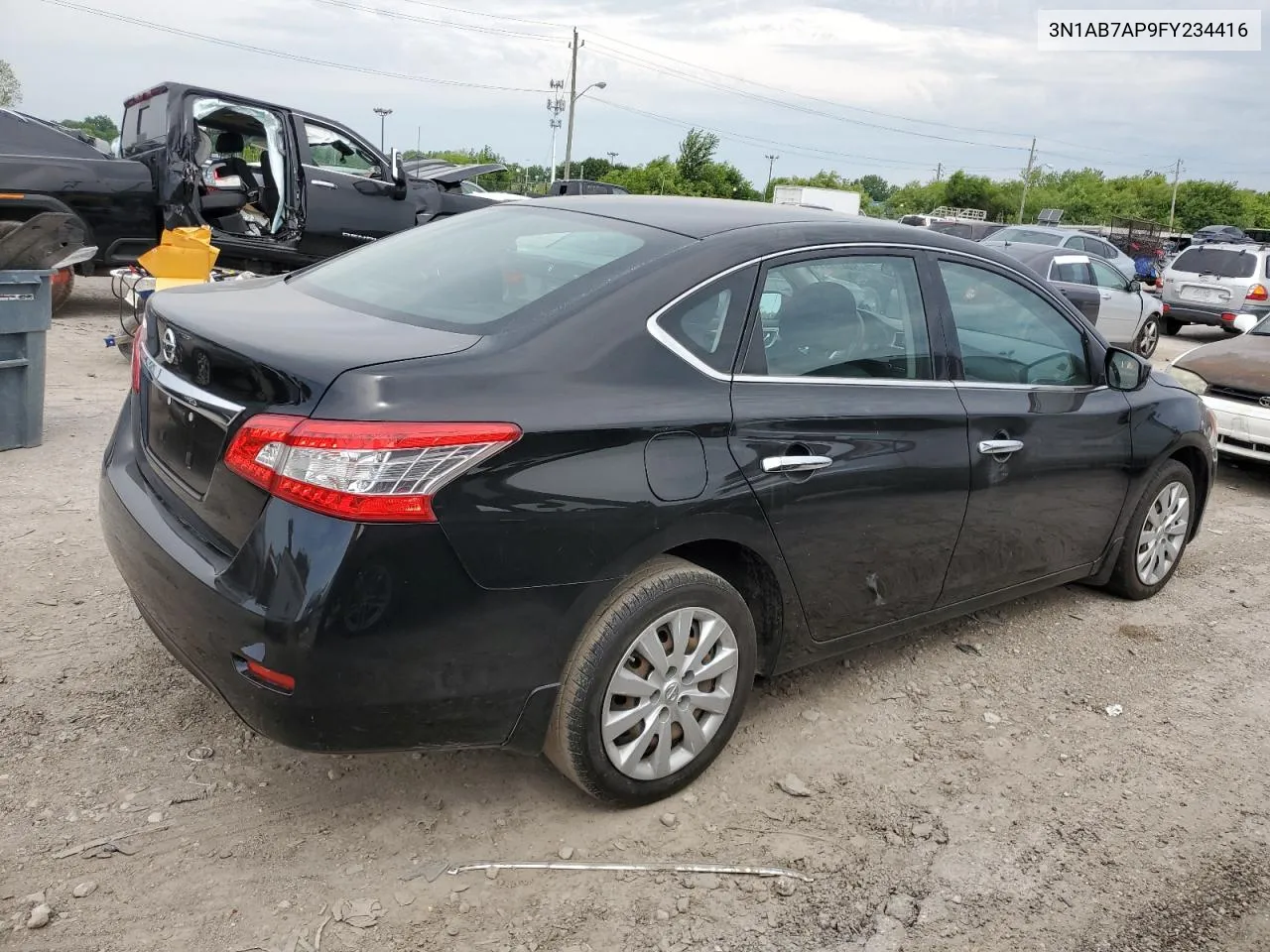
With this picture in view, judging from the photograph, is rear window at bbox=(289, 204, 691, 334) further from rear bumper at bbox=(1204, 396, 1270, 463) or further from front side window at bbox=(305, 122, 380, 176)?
front side window at bbox=(305, 122, 380, 176)

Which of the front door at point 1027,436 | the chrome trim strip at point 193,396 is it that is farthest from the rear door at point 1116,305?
the chrome trim strip at point 193,396

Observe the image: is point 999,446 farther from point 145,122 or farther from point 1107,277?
point 1107,277

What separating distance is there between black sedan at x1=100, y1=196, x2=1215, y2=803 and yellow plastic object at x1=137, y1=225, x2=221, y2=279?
4879mm

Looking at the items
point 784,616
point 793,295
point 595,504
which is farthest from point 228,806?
point 793,295

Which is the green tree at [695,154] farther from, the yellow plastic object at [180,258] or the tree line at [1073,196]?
the yellow plastic object at [180,258]

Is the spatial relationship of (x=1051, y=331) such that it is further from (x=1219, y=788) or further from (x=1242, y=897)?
(x=1242, y=897)

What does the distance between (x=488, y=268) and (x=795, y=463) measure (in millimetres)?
1084

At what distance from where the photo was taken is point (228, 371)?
2.59 metres

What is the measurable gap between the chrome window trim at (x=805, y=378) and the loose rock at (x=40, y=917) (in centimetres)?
200

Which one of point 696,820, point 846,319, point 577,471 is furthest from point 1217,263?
point 577,471

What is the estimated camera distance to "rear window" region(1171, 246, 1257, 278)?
1666 cm

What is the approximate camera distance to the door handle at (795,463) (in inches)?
119

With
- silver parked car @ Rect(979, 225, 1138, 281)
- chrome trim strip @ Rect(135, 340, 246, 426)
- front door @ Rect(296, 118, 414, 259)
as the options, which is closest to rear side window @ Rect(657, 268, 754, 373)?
chrome trim strip @ Rect(135, 340, 246, 426)

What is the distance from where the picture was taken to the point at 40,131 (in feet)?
32.5
